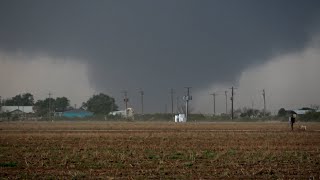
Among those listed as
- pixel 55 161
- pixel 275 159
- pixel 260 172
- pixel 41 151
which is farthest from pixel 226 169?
pixel 41 151

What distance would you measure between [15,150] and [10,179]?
1132 cm

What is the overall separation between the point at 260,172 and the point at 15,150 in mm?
14276

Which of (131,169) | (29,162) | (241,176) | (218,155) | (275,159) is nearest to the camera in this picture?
(241,176)

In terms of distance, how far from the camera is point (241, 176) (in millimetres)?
17453

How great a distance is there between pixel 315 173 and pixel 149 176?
5893 millimetres

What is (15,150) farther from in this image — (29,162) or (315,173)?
(315,173)

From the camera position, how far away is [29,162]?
843 inches

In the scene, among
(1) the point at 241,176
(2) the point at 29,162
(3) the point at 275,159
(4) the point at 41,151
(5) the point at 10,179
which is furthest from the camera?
(4) the point at 41,151

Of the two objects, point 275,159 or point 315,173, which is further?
point 275,159

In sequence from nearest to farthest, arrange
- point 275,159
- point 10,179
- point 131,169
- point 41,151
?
point 10,179, point 131,169, point 275,159, point 41,151

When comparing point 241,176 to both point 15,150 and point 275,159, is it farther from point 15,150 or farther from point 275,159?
point 15,150

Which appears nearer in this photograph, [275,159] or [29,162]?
[29,162]

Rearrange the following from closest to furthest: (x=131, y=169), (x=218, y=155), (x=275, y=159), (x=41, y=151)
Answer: (x=131, y=169)
(x=275, y=159)
(x=218, y=155)
(x=41, y=151)

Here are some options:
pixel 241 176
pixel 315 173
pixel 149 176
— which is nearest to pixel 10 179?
pixel 149 176
